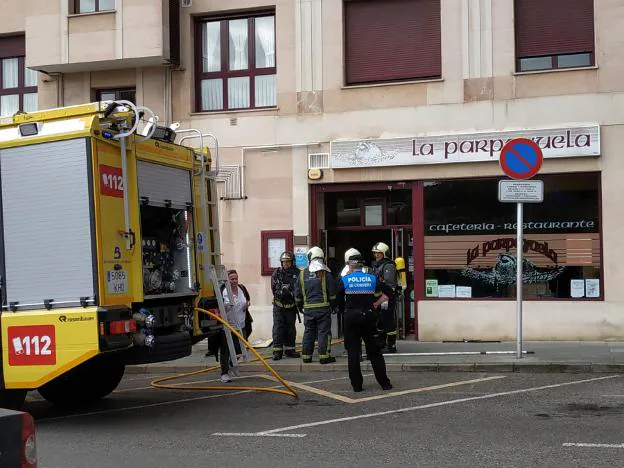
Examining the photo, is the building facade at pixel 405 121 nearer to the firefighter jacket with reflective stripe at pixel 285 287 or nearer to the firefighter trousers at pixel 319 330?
the firefighter jacket with reflective stripe at pixel 285 287

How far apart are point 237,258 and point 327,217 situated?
1.94 m

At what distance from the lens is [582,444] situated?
6.66 metres

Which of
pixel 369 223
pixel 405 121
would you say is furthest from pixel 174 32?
pixel 369 223

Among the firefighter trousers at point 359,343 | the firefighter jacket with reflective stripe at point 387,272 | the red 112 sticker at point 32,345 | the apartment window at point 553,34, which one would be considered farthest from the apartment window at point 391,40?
the red 112 sticker at point 32,345

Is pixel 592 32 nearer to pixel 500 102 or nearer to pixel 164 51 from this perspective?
pixel 500 102

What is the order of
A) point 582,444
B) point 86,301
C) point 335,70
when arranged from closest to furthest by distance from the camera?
point 582,444, point 86,301, point 335,70

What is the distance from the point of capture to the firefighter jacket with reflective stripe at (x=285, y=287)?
42.0 feet

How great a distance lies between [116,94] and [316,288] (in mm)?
7147

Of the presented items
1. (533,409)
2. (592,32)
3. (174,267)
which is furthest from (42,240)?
(592,32)

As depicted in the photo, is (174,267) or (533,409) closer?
(533,409)

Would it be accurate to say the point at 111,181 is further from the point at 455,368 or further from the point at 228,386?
the point at 455,368

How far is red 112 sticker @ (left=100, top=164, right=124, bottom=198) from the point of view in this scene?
7.73 metres

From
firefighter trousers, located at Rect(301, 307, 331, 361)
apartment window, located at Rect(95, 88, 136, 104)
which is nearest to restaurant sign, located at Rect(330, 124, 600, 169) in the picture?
firefighter trousers, located at Rect(301, 307, 331, 361)

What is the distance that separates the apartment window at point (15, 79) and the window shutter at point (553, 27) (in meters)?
10.1
